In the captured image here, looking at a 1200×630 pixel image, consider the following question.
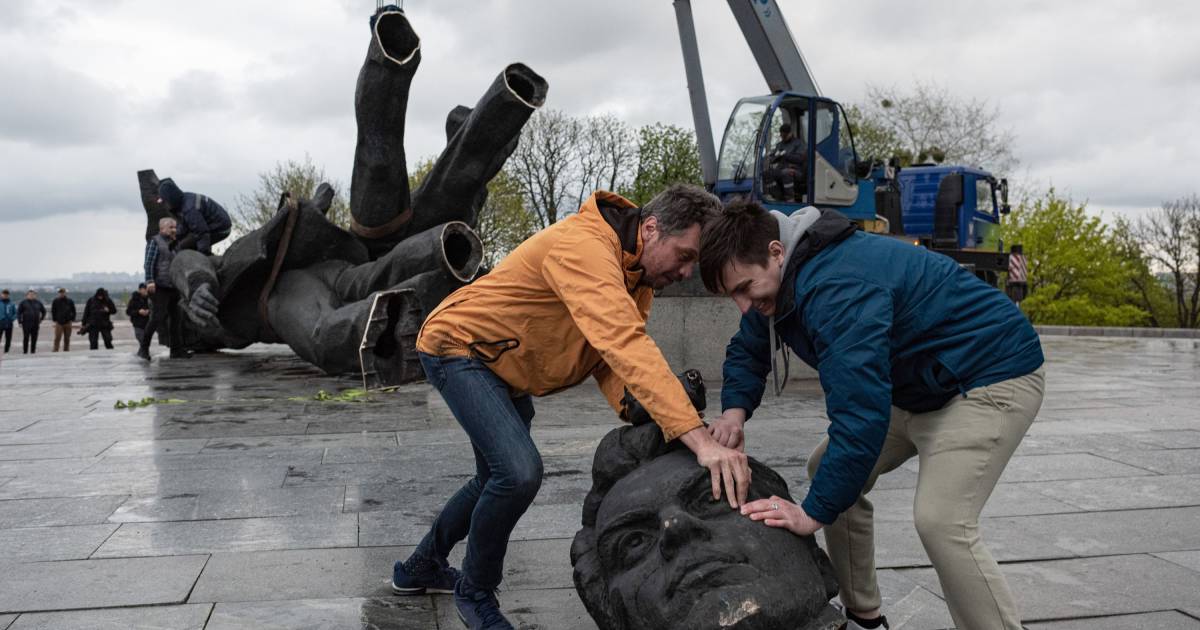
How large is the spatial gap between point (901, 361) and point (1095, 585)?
67.9 inches

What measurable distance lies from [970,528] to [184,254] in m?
11.2

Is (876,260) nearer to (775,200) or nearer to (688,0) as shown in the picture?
(775,200)

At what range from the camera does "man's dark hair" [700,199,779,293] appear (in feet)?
9.77

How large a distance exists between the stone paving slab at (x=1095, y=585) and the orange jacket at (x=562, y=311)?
1714 mm

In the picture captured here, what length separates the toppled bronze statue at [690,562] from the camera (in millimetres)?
2578

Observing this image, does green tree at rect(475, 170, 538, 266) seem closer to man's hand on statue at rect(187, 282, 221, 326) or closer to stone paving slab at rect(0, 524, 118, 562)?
man's hand on statue at rect(187, 282, 221, 326)

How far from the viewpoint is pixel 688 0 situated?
795 inches

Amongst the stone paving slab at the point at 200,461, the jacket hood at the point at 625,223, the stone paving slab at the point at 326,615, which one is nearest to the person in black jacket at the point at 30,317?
the stone paving slab at the point at 200,461

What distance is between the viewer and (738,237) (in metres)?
2.98

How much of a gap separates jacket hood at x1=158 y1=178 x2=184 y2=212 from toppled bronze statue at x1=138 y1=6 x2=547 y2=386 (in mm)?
1551

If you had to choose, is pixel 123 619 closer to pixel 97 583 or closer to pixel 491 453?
pixel 97 583

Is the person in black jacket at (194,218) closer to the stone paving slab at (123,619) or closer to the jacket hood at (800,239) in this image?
the stone paving slab at (123,619)

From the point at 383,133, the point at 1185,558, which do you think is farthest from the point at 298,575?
the point at 383,133

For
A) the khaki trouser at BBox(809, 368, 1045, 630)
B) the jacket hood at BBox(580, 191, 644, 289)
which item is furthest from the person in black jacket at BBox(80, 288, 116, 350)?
the khaki trouser at BBox(809, 368, 1045, 630)
